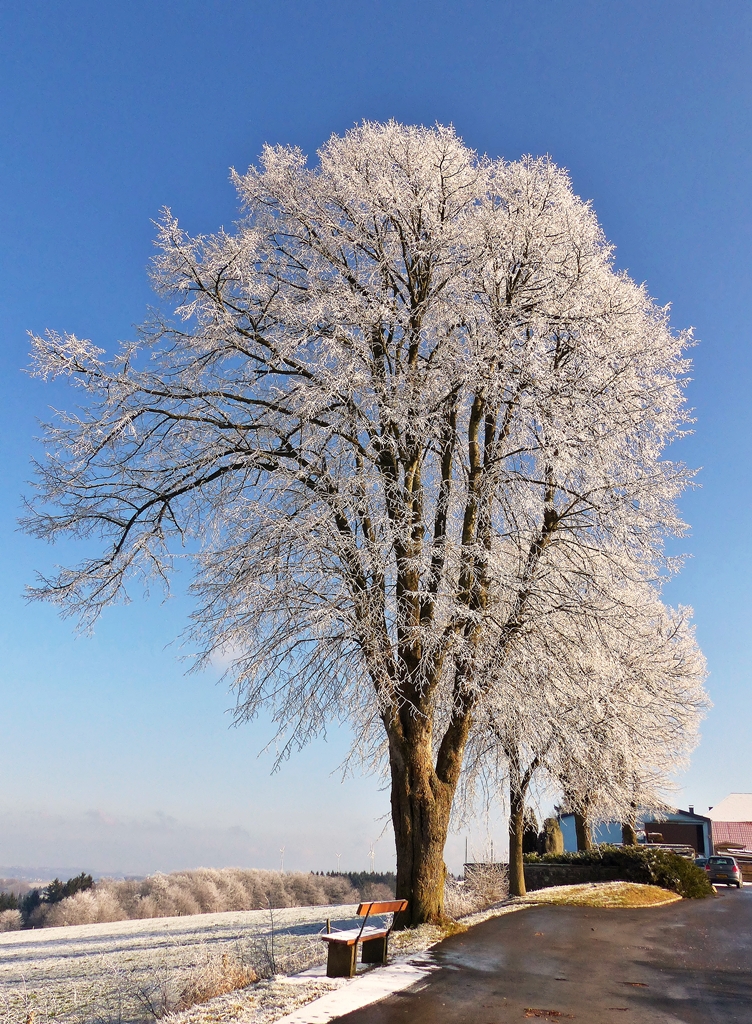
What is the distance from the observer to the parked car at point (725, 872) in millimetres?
30766

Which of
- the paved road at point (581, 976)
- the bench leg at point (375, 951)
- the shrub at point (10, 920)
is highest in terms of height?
the bench leg at point (375, 951)

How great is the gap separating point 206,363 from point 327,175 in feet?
12.7

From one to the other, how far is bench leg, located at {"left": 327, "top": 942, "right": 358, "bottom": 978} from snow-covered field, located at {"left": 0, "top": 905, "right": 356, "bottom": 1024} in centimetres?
91

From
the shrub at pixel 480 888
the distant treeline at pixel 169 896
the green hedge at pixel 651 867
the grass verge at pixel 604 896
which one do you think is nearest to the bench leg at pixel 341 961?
the grass verge at pixel 604 896

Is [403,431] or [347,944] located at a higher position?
[403,431]

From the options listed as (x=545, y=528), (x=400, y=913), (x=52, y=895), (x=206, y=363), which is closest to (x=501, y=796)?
(x=400, y=913)

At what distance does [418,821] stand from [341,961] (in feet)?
10.4

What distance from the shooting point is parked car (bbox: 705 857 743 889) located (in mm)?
30766

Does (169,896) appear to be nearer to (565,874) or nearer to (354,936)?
(565,874)

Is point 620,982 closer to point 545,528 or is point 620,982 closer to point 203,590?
point 545,528

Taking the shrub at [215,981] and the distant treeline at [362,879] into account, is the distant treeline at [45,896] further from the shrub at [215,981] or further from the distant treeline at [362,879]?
the shrub at [215,981]

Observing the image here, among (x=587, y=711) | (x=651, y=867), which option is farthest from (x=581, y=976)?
(x=651, y=867)

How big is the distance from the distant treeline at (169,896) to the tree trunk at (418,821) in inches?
847

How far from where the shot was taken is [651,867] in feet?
61.0
